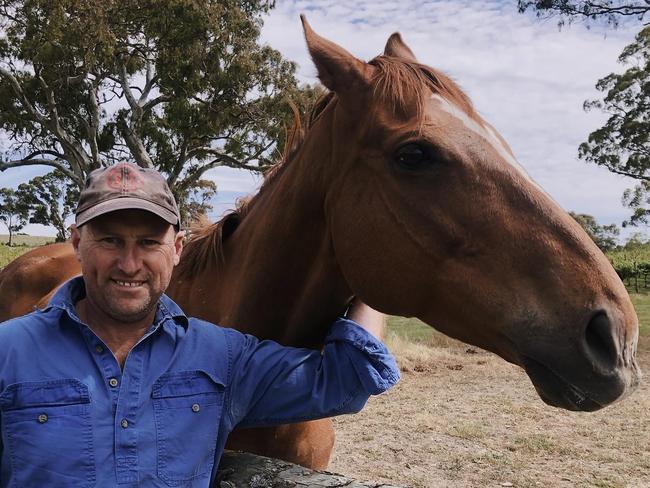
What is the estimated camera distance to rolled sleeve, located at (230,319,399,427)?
165 cm

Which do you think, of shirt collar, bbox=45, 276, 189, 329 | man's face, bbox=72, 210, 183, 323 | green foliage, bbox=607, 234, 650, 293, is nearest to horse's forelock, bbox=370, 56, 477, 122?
man's face, bbox=72, 210, 183, 323

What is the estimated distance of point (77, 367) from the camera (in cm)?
146

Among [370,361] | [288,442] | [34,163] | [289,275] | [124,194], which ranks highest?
[34,163]

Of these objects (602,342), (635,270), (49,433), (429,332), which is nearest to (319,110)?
(602,342)

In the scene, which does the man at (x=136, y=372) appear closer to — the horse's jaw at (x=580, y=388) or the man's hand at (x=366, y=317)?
the man's hand at (x=366, y=317)

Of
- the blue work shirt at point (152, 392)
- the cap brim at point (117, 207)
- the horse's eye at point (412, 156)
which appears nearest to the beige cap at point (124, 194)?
the cap brim at point (117, 207)

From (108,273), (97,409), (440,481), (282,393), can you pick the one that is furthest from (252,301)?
(440,481)

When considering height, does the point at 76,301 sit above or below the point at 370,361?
above

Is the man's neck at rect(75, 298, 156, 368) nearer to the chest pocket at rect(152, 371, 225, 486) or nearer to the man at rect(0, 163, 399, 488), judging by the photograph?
the man at rect(0, 163, 399, 488)

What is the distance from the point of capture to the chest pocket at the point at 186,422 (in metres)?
1.47

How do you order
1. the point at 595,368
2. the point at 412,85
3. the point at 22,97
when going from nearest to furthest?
the point at 595,368 < the point at 412,85 < the point at 22,97

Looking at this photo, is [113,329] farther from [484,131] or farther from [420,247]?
[484,131]

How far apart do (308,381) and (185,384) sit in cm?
36

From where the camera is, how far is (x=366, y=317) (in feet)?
6.41
